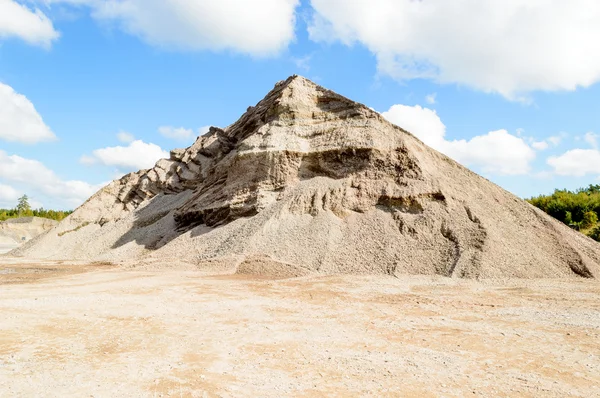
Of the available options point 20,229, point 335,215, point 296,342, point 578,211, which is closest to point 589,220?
point 578,211

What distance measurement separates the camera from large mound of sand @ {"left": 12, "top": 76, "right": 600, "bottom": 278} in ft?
56.7

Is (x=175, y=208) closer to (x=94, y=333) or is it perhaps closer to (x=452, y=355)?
(x=94, y=333)

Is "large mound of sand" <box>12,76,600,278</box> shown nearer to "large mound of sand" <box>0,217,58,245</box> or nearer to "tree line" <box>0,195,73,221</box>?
"large mound of sand" <box>0,217,58,245</box>

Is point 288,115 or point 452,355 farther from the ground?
point 288,115

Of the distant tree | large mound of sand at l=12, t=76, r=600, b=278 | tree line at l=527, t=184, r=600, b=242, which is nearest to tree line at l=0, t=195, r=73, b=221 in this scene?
the distant tree

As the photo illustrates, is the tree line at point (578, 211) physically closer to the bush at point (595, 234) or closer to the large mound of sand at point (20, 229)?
the bush at point (595, 234)

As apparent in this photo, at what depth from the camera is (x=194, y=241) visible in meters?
21.9

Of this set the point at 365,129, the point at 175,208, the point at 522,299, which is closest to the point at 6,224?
the point at 175,208

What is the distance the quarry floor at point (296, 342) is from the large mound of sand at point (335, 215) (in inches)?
156

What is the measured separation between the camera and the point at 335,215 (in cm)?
2078

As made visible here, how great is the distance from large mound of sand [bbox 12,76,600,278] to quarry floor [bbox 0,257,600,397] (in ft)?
13.0

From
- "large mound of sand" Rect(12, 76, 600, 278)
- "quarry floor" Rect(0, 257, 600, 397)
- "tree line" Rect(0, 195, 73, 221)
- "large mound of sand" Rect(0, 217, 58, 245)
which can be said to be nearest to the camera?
"quarry floor" Rect(0, 257, 600, 397)

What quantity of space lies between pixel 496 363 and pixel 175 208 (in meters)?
26.2

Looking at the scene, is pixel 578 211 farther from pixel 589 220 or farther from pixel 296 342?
pixel 296 342
